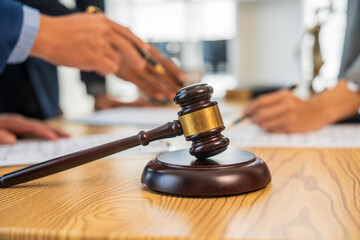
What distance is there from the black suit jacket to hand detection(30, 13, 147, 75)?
2.62ft

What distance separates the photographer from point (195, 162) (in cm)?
51

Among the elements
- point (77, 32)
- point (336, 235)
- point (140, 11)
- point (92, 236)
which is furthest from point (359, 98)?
point (140, 11)

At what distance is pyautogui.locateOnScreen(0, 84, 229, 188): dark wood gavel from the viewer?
0.51 meters

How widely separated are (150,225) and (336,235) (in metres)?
0.17

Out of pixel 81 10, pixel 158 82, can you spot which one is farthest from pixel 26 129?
pixel 81 10

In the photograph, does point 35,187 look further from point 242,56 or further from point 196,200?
point 242,56

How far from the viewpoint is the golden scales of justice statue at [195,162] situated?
0.47 m

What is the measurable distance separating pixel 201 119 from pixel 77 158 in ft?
0.57

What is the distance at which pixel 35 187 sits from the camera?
0.55 metres

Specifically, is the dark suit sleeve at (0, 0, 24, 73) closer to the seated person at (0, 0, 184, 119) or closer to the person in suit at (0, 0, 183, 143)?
the person in suit at (0, 0, 183, 143)

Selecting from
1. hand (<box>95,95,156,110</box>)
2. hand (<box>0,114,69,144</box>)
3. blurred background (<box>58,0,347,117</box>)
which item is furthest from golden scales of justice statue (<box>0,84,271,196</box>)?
blurred background (<box>58,0,347,117</box>)

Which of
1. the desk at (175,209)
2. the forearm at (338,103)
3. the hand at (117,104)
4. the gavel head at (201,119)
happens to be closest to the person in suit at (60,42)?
the desk at (175,209)

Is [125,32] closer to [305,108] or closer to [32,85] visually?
[305,108]

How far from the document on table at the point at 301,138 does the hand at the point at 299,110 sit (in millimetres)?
30
